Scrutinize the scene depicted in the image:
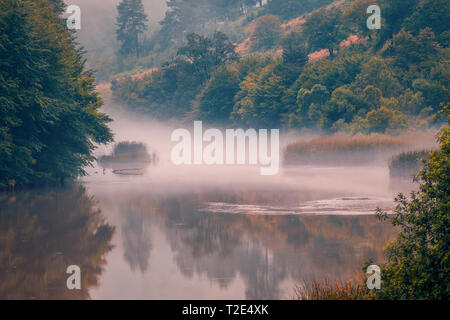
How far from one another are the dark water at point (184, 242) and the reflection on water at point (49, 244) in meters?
0.04

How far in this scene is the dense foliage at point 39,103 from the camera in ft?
131

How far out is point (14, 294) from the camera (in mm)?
17281

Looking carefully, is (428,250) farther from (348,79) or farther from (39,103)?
(348,79)

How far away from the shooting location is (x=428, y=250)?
545 inches

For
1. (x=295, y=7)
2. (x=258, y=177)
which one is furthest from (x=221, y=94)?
(x=258, y=177)

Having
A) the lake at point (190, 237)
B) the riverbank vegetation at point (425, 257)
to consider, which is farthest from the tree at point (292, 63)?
the riverbank vegetation at point (425, 257)

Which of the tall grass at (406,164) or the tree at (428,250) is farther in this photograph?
the tall grass at (406,164)

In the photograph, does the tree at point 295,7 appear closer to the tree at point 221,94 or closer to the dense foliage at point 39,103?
the tree at point 221,94

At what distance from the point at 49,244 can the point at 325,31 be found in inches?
Result: 3517

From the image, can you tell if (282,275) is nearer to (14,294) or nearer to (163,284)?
(163,284)

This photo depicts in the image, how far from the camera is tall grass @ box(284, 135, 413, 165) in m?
56.9

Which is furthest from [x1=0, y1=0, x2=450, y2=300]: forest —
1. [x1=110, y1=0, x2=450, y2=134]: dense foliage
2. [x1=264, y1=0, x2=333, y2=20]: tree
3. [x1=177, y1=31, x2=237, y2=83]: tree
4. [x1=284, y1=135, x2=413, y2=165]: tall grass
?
[x1=264, y1=0, x2=333, y2=20]: tree

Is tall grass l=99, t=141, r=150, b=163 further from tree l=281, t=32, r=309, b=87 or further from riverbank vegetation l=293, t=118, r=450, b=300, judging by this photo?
riverbank vegetation l=293, t=118, r=450, b=300

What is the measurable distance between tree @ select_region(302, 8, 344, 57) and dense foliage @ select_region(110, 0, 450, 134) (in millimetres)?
172
